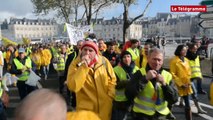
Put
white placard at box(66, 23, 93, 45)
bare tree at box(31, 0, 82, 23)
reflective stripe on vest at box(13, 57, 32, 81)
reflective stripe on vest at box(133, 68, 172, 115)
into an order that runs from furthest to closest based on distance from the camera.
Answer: bare tree at box(31, 0, 82, 23), white placard at box(66, 23, 93, 45), reflective stripe on vest at box(13, 57, 32, 81), reflective stripe on vest at box(133, 68, 172, 115)

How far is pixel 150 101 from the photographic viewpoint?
4.38 m

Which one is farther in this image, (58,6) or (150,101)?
(58,6)

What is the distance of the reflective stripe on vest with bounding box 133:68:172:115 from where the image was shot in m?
4.32

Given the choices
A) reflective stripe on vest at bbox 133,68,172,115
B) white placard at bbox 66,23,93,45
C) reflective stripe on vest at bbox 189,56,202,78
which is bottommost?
reflective stripe on vest at bbox 189,56,202,78

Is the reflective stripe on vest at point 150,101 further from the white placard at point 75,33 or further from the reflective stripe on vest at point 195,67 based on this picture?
the white placard at point 75,33

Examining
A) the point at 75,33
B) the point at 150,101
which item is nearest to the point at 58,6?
the point at 75,33

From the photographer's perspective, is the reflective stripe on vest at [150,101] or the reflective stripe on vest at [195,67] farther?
the reflective stripe on vest at [195,67]

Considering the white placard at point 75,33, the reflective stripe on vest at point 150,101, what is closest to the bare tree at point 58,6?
the white placard at point 75,33

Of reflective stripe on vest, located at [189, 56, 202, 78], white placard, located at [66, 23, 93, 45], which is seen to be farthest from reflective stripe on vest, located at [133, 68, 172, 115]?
white placard, located at [66, 23, 93, 45]

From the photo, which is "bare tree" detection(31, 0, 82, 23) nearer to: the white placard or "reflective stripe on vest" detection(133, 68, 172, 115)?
the white placard

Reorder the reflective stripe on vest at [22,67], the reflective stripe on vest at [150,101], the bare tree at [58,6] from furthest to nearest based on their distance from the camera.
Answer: the bare tree at [58,6] < the reflective stripe on vest at [22,67] < the reflective stripe on vest at [150,101]

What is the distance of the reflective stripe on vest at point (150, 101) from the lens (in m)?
4.32

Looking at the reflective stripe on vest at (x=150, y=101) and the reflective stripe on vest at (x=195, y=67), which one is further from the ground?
the reflective stripe on vest at (x=150, y=101)

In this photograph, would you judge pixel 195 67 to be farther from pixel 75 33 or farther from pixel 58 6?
pixel 58 6
